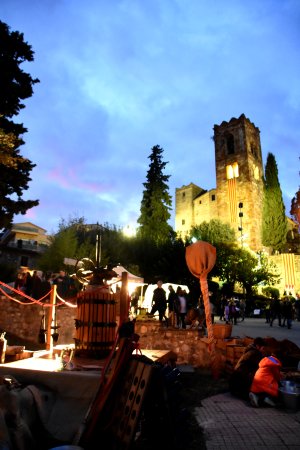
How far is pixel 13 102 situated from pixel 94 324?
1299 centimetres

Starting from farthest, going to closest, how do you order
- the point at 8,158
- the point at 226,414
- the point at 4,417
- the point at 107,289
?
the point at 8,158 < the point at 107,289 < the point at 226,414 < the point at 4,417

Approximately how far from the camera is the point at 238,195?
4378 centimetres

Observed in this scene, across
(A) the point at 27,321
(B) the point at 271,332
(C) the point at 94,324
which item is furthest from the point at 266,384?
(B) the point at 271,332

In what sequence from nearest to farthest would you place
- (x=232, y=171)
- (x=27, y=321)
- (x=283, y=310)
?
(x=27, y=321) < (x=283, y=310) < (x=232, y=171)

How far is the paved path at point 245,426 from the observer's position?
344cm

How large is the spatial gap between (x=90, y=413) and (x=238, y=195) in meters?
43.2

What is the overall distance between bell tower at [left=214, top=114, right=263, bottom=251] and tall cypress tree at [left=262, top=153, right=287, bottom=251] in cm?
117

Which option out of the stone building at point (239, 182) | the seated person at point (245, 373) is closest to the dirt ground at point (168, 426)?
the seated person at point (245, 373)

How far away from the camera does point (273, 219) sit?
40.3m

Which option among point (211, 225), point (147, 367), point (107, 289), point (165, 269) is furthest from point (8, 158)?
point (211, 225)

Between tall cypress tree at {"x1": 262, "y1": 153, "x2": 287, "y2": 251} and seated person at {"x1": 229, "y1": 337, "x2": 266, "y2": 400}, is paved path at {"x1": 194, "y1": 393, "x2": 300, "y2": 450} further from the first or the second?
tall cypress tree at {"x1": 262, "y1": 153, "x2": 287, "y2": 251}

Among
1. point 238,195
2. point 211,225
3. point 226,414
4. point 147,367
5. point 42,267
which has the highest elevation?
point 238,195

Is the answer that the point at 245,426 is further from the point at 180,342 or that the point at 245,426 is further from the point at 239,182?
the point at 239,182

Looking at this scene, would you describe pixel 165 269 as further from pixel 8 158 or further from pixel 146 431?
pixel 146 431
